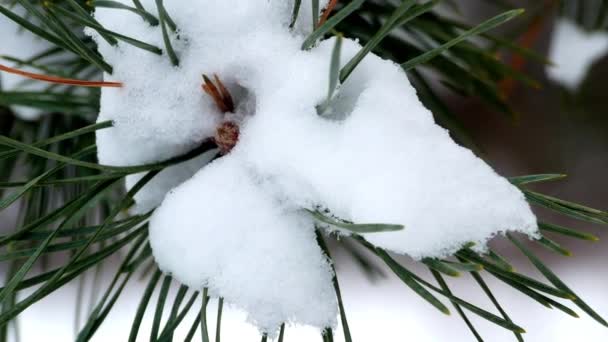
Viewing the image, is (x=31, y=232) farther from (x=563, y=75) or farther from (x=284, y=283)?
(x=563, y=75)

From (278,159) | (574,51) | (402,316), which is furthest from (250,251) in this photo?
(402,316)

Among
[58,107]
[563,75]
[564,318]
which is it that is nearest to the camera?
[58,107]

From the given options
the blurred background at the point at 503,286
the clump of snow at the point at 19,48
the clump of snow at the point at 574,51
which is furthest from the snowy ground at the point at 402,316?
the clump of snow at the point at 19,48

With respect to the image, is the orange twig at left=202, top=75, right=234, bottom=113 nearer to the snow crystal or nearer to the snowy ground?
the snow crystal

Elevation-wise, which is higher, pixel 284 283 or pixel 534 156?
pixel 534 156

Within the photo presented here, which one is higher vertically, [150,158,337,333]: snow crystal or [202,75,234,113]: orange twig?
[202,75,234,113]: orange twig

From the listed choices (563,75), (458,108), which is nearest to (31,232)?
(563,75)

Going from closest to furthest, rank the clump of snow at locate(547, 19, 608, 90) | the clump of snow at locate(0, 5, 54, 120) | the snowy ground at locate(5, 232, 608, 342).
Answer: the clump of snow at locate(0, 5, 54, 120), the clump of snow at locate(547, 19, 608, 90), the snowy ground at locate(5, 232, 608, 342)

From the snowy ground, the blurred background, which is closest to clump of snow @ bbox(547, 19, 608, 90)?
the blurred background
